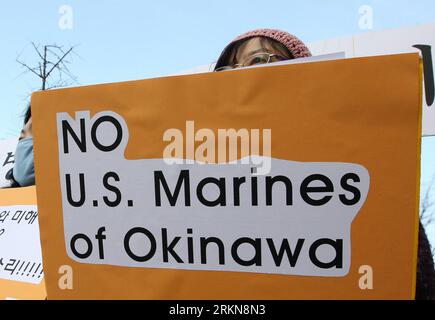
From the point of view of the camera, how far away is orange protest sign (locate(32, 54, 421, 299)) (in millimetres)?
598

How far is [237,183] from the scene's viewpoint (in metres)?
0.65

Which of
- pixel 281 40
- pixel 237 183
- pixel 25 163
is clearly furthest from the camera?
pixel 25 163

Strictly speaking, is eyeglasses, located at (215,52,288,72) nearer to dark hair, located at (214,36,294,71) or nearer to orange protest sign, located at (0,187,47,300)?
dark hair, located at (214,36,294,71)

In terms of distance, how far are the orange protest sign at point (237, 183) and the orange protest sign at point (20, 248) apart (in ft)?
0.97

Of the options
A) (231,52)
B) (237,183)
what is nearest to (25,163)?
(231,52)

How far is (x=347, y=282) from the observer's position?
62cm

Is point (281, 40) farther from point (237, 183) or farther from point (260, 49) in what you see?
point (237, 183)

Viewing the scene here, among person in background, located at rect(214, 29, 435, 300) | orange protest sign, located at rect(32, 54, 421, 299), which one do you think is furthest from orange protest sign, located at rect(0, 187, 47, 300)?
person in background, located at rect(214, 29, 435, 300)

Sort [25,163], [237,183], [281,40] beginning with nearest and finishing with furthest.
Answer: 1. [237,183]
2. [281,40]
3. [25,163]

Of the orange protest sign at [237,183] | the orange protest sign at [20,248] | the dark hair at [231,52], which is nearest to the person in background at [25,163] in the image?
the orange protest sign at [20,248]

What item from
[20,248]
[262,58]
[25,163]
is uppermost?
[262,58]

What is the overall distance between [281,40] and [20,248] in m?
1.00

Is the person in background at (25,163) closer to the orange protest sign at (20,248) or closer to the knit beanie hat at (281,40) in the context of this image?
the orange protest sign at (20,248)
